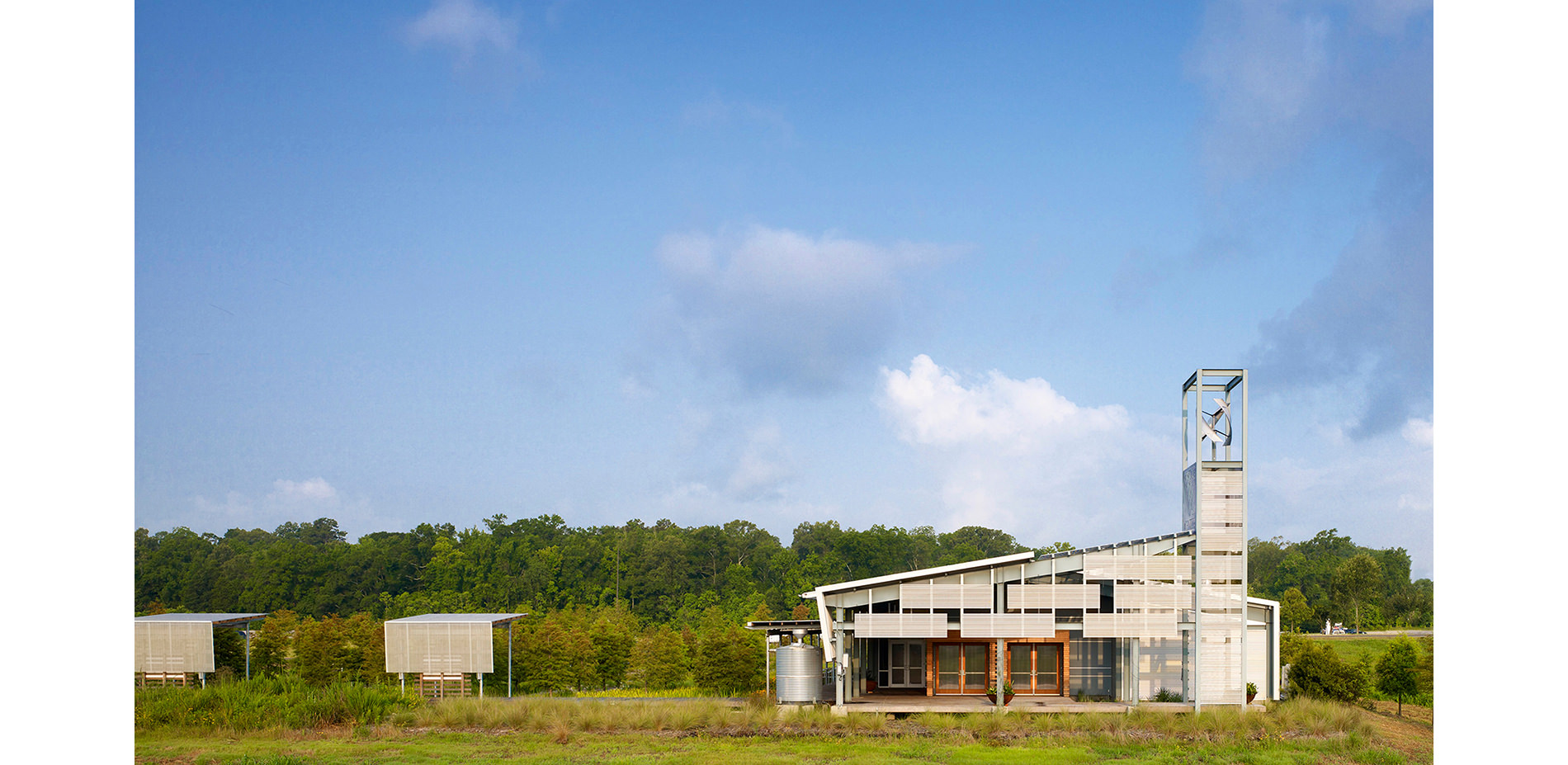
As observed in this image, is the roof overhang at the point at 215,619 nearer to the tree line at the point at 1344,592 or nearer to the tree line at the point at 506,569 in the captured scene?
the tree line at the point at 506,569

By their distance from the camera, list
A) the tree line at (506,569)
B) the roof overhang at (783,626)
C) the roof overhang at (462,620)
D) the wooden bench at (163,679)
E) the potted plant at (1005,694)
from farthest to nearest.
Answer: the tree line at (506,569), the wooden bench at (163,679), the roof overhang at (462,620), the roof overhang at (783,626), the potted plant at (1005,694)

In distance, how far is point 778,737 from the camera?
64.6 feet

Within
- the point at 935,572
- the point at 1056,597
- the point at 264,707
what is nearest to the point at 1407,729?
the point at 1056,597

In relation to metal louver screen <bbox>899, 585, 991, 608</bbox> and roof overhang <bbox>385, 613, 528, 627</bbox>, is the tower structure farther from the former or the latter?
roof overhang <bbox>385, 613, 528, 627</bbox>

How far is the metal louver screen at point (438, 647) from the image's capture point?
25.2m

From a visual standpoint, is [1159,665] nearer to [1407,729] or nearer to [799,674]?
[1407,729]

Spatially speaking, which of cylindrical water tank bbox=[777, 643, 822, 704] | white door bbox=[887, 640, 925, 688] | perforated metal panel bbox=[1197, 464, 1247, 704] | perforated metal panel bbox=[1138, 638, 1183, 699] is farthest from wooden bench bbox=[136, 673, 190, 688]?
perforated metal panel bbox=[1197, 464, 1247, 704]

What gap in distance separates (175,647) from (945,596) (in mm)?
21088

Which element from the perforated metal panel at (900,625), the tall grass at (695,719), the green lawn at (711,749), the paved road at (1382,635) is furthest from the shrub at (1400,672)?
the paved road at (1382,635)

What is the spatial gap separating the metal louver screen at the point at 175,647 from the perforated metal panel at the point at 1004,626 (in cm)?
2056

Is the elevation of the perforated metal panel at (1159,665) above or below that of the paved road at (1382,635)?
above

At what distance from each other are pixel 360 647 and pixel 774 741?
15.5m

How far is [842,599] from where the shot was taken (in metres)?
Answer: 22.5
